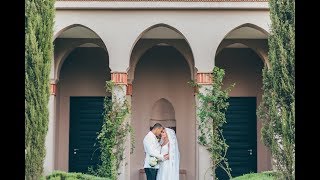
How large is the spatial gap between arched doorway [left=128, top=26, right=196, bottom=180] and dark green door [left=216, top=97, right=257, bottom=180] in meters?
1.13

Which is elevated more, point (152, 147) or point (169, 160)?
point (152, 147)

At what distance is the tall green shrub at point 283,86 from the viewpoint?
32.9ft

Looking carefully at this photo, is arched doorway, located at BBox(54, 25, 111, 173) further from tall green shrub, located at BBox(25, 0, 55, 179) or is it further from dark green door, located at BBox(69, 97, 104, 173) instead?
tall green shrub, located at BBox(25, 0, 55, 179)

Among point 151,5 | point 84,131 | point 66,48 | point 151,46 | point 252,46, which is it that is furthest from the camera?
point 84,131

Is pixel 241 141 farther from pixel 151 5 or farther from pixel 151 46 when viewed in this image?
pixel 151 5

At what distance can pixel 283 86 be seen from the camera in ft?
33.0

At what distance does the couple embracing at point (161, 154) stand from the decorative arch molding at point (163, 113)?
4010 mm

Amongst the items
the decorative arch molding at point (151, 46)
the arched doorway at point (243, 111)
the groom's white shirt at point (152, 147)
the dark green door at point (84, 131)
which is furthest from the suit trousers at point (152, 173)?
the arched doorway at point (243, 111)

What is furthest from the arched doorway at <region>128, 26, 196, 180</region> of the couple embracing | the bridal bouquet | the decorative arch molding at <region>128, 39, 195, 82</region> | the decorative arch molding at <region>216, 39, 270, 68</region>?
the bridal bouquet

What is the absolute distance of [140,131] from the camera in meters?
16.3

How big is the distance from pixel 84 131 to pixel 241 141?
478 centimetres

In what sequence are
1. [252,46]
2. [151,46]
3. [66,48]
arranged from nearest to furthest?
1. [66,48]
2. [151,46]
3. [252,46]

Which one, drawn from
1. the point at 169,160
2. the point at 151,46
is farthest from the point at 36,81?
the point at 151,46
